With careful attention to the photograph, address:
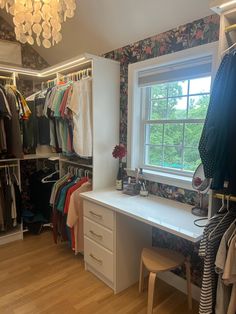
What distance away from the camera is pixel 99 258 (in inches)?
86.6

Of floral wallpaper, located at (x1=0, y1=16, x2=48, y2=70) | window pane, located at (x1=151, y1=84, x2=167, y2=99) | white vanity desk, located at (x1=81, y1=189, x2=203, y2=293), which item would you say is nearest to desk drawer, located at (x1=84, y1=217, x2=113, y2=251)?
white vanity desk, located at (x1=81, y1=189, x2=203, y2=293)

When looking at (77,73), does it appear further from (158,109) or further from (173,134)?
(173,134)

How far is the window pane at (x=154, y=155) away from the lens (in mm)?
2484

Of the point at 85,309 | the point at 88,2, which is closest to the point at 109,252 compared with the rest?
the point at 85,309

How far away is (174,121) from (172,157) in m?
0.35

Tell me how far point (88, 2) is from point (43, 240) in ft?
9.02

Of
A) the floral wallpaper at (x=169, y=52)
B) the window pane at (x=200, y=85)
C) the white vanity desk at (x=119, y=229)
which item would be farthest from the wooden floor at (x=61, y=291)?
the window pane at (x=200, y=85)

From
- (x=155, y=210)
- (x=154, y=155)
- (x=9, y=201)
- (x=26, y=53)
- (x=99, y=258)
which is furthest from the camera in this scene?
(x=26, y=53)

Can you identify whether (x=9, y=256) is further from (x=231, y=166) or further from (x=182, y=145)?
(x=231, y=166)

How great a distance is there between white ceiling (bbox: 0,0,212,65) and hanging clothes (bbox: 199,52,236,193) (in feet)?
2.77

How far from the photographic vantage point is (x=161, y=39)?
2199 millimetres

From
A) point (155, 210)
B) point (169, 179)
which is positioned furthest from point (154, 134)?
point (155, 210)

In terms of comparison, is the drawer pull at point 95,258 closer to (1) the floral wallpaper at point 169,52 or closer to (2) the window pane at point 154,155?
(1) the floral wallpaper at point 169,52

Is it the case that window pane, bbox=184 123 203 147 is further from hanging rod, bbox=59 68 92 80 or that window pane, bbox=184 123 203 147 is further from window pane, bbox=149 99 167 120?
hanging rod, bbox=59 68 92 80
